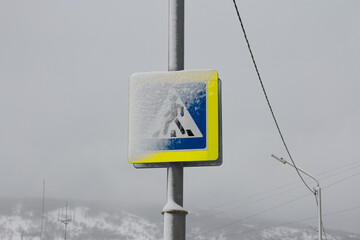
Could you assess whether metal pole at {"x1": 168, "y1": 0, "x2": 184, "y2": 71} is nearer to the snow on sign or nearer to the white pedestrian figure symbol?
the snow on sign

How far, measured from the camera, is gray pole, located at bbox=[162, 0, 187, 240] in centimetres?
438

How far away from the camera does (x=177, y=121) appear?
4609mm

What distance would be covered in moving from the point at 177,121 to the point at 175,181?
454 millimetres

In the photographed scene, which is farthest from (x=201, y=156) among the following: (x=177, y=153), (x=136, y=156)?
(x=136, y=156)

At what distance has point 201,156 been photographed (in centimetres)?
458

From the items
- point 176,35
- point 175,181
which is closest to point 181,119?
point 175,181

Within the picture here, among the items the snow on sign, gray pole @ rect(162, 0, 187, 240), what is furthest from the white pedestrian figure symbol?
gray pole @ rect(162, 0, 187, 240)

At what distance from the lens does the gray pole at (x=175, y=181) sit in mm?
4375

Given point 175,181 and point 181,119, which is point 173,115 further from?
point 175,181

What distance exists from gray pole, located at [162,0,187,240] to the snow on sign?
11 cm

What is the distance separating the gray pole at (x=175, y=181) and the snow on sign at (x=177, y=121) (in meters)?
0.11

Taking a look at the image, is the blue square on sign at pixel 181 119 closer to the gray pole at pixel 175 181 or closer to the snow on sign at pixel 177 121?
the snow on sign at pixel 177 121

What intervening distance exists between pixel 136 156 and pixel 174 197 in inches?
16.9

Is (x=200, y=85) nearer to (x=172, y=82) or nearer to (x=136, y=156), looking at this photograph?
(x=172, y=82)
